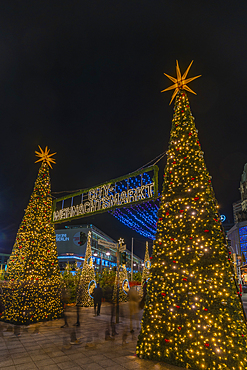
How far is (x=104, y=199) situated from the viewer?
32.2ft

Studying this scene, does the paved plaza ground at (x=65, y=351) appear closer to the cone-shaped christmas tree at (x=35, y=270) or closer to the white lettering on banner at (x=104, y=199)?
the cone-shaped christmas tree at (x=35, y=270)

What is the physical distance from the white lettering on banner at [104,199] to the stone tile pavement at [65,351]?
4.68m

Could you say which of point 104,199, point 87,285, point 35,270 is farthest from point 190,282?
point 87,285

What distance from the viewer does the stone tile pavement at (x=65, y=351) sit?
473cm

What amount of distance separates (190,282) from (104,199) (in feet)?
18.6

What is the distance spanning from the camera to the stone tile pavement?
473cm

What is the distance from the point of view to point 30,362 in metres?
4.97

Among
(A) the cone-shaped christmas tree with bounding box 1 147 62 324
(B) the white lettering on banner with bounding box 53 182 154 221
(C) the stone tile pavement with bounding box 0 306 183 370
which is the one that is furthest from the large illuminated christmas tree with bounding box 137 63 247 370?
(A) the cone-shaped christmas tree with bounding box 1 147 62 324

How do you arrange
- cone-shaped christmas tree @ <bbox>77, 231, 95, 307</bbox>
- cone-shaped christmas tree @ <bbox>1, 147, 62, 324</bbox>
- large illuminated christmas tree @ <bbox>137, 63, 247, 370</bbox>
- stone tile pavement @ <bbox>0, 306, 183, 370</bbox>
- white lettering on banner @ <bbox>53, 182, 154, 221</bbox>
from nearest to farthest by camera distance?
large illuminated christmas tree @ <bbox>137, 63, 247, 370</bbox>
stone tile pavement @ <bbox>0, 306, 183, 370</bbox>
white lettering on banner @ <bbox>53, 182, 154, 221</bbox>
cone-shaped christmas tree @ <bbox>1, 147, 62, 324</bbox>
cone-shaped christmas tree @ <bbox>77, 231, 95, 307</bbox>

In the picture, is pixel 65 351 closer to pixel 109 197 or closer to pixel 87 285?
pixel 109 197

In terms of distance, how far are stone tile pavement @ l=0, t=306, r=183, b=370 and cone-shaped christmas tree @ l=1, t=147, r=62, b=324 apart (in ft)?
3.45

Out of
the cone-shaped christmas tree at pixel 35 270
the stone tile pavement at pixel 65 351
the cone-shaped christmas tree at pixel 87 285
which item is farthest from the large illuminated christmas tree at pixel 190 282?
the cone-shaped christmas tree at pixel 87 285

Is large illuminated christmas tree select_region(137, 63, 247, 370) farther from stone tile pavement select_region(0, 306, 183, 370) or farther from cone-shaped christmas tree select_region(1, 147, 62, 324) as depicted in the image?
cone-shaped christmas tree select_region(1, 147, 62, 324)

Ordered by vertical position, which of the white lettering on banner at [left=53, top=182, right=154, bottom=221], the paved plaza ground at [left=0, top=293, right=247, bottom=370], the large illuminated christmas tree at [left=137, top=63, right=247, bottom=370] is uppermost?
the white lettering on banner at [left=53, top=182, right=154, bottom=221]
